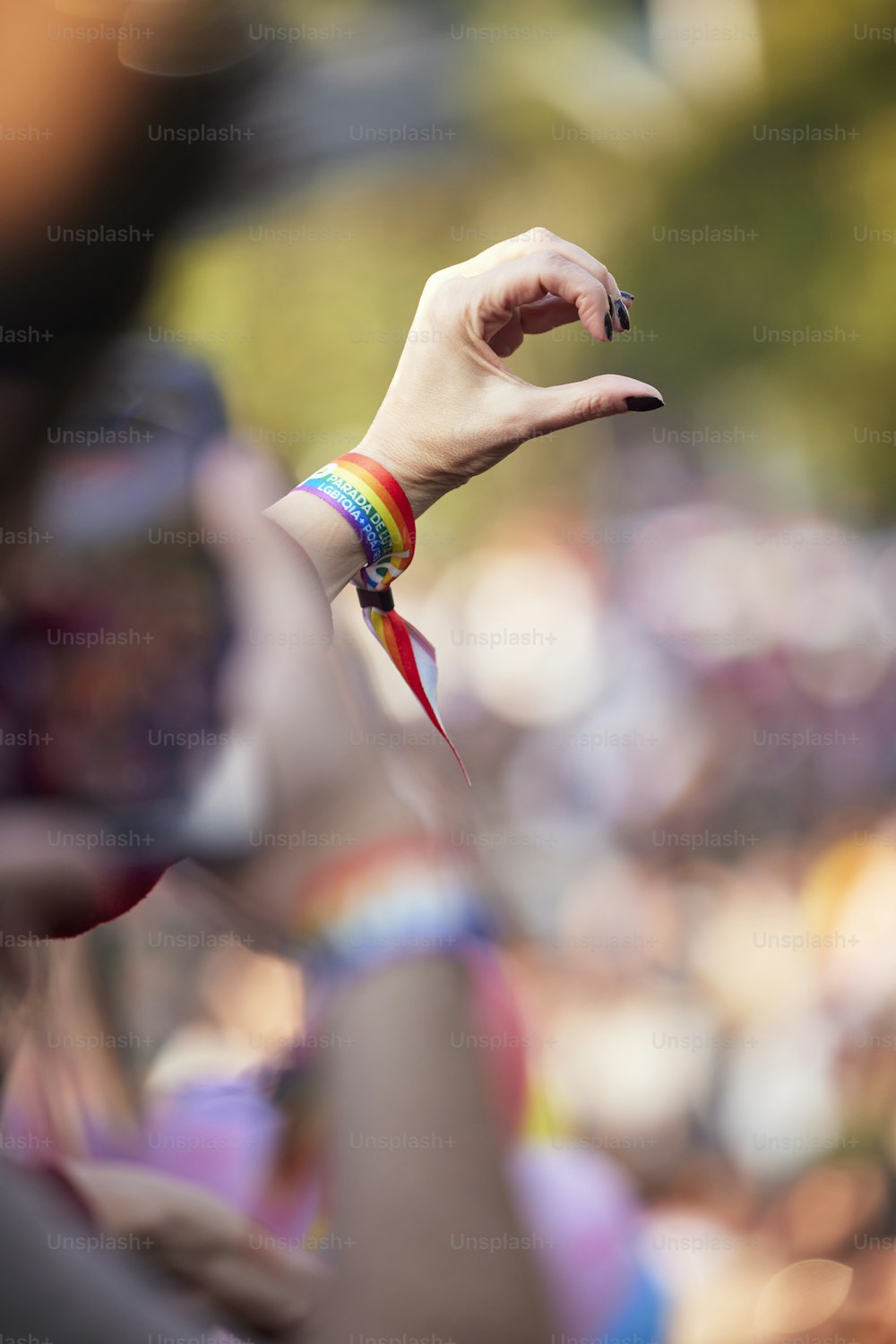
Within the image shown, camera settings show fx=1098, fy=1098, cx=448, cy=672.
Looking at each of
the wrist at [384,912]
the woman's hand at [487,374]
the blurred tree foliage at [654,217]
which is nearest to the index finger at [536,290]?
the woman's hand at [487,374]

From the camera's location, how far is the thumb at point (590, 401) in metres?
0.58

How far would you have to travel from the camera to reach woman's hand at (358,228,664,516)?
1.89ft

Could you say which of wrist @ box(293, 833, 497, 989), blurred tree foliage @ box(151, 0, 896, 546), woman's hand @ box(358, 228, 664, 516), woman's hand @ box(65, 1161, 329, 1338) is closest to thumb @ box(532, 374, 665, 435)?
woman's hand @ box(358, 228, 664, 516)

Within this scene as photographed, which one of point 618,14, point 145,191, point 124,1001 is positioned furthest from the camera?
point 618,14

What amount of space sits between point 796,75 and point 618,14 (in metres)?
0.71

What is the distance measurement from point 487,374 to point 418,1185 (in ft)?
1.35

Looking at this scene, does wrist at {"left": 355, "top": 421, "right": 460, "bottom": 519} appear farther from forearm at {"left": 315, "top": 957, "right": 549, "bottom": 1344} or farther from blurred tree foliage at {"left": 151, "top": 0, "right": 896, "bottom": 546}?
blurred tree foliage at {"left": 151, "top": 0, "right": 896, "bottom": 546}

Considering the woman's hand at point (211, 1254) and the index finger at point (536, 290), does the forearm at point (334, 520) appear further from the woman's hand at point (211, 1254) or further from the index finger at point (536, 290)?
the woman's hand at point (211, 1254)

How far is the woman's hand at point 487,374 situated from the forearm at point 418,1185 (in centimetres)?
30

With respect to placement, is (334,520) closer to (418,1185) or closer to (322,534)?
(322,534)

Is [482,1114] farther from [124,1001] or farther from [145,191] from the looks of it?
[124,1001]

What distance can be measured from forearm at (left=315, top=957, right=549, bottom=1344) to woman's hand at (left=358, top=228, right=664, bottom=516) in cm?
30

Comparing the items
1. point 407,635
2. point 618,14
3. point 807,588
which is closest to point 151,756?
point 407,635

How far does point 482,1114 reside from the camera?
47 cm
